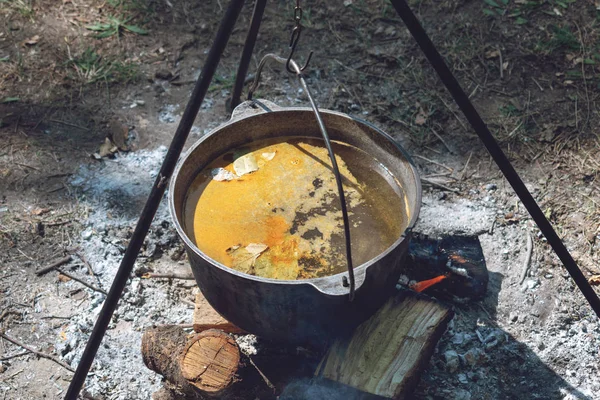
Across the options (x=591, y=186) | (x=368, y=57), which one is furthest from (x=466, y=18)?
(x=591, y=186)

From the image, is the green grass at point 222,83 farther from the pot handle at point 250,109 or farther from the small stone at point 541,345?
the small stone at point 541,345

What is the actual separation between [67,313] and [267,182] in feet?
4.26

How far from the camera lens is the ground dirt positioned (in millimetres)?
2828

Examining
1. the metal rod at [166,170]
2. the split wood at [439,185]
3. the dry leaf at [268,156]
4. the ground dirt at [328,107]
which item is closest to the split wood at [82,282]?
the ground dirt at [328,107]

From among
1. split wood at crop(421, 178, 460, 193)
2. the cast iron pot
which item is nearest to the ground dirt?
split wood at crop(421, 178, 460, 193)

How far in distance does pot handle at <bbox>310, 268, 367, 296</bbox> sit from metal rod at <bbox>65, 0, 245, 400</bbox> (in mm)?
665

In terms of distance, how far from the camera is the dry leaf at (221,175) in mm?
2705

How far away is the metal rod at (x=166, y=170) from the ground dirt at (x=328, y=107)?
57 cm

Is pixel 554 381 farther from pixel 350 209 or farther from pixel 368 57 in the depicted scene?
pixel 368 57

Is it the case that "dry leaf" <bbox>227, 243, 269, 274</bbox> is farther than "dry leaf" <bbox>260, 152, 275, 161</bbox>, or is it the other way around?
"dry leaf" <bbox>260, 152, 275, 161</bbox>

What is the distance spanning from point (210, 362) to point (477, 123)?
1419 mm

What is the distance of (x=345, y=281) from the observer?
2004 millimetres

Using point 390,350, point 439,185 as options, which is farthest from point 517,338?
point 439,185

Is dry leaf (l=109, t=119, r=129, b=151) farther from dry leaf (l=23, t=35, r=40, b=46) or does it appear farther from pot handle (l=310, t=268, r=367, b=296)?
pot handle (l=310, t=268, r=367, b=296)
